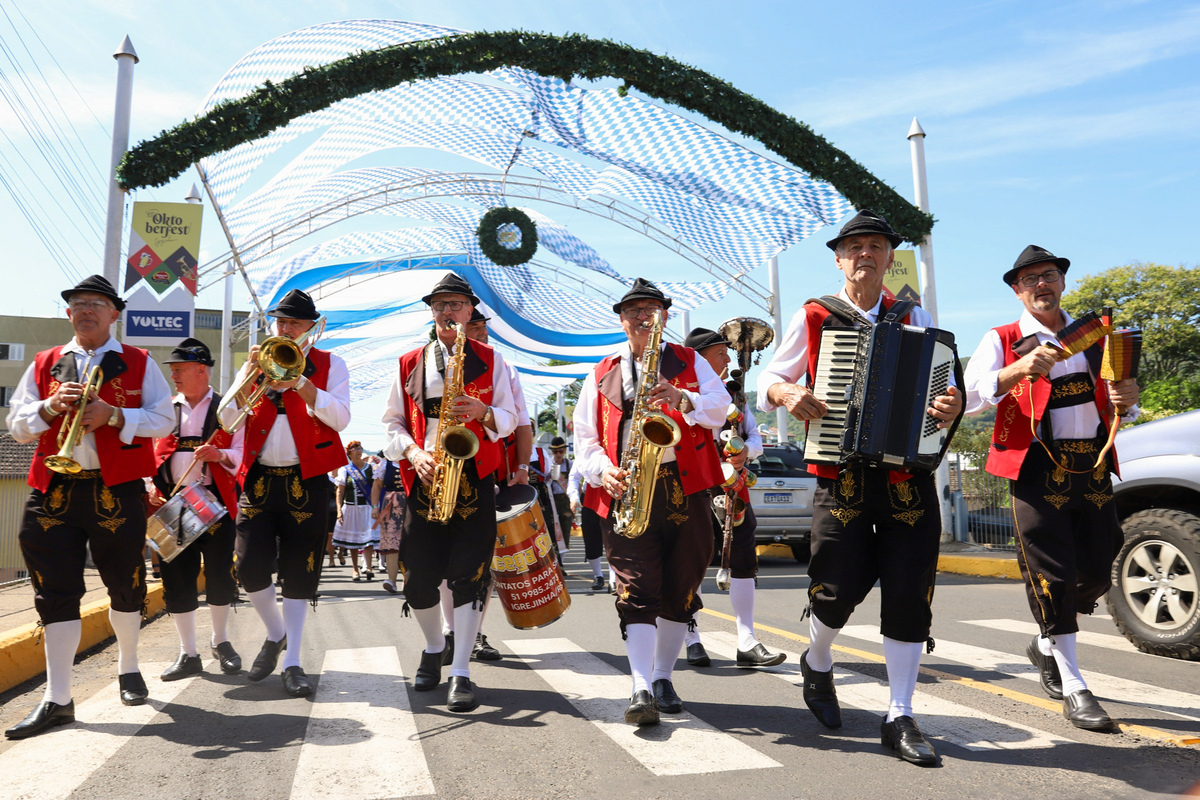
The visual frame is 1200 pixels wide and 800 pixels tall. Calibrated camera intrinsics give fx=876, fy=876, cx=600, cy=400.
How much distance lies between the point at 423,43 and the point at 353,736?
1080 cm

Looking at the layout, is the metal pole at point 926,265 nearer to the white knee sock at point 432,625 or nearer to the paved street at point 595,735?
the paved street at point 595,735

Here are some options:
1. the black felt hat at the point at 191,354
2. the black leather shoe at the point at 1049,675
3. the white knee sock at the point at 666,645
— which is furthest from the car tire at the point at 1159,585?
the black felt hat at the point at 191,354

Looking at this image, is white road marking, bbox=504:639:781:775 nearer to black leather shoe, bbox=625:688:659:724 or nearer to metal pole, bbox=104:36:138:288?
black leather shoe, bbox=625:688:659:724

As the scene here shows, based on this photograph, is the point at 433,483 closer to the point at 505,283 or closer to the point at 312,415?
the point at 312,415

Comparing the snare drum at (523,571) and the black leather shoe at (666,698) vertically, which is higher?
the snare drum at (523,571)

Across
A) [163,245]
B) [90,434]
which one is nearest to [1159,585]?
[90,434]

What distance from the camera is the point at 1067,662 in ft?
13.9

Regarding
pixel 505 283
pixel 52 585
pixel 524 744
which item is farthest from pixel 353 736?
pixel 505 283

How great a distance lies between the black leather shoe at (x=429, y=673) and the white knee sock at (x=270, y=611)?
99 centimetres

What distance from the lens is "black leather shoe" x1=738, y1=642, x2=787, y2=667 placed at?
5730 millimetres

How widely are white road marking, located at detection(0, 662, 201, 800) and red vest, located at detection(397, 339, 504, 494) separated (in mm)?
1829

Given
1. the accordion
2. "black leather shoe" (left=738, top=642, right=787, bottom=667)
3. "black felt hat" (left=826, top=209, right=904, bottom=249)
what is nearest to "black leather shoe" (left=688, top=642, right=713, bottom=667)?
"black leather shoe" (left=738, top=642, right=787, bottom=667)

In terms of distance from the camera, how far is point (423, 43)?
41.0 ft

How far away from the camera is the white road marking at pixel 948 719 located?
381 centimetres
